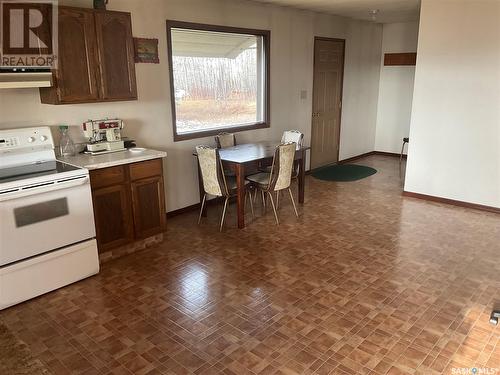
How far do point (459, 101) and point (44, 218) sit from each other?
448 centimetres

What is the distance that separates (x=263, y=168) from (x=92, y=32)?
225 cm

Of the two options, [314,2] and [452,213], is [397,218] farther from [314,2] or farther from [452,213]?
[314,2]

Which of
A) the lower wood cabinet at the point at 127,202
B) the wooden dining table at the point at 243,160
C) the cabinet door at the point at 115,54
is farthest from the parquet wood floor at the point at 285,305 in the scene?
the cabinet door at the point at 115,54

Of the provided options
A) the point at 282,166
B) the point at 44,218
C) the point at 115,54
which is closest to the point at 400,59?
the point at 282,166

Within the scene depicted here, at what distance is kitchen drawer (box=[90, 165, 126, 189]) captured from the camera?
3.18 meters

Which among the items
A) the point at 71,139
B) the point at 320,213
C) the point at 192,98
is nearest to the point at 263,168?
the point at 320,213

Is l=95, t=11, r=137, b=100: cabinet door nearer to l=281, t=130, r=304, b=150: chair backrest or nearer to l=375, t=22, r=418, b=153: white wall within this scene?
l=281, t=130, r=304, b=150: chair backrest

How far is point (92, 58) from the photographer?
332 cm

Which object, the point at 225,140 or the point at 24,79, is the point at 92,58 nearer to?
the point at 24,79

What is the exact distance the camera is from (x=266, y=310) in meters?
2.75

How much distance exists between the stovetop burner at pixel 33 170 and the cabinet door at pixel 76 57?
0.54 metres

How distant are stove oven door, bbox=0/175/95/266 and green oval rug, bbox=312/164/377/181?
393 centimetres

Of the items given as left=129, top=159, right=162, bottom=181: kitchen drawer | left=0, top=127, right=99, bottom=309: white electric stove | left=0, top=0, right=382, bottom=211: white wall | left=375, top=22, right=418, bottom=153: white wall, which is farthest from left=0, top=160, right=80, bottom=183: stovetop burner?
left=375, top=22, right=418, bottom=153: white wall

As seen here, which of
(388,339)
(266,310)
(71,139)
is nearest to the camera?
(388,339)
